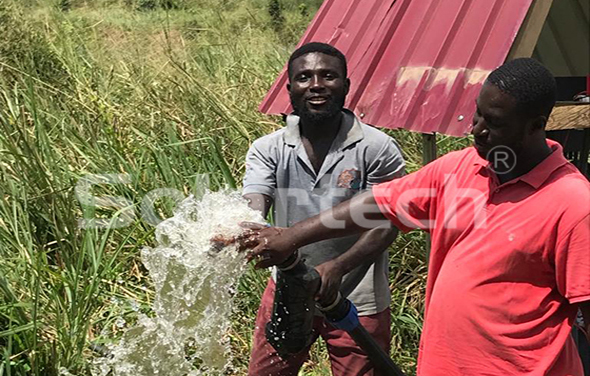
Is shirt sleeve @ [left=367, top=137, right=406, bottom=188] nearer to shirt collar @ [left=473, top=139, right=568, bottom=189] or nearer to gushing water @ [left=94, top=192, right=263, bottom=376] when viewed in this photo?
gushing water @ [left=94, top=192, right=263, bottom=376]

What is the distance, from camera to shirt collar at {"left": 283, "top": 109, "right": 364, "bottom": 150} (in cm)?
270

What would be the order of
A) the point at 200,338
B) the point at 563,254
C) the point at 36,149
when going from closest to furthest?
the point at 563,254 < the point at 200,338 < the point at 36,149

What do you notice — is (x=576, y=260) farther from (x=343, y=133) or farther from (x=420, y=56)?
(x=420, y=56)

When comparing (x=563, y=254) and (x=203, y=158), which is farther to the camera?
(x=203, y=158)

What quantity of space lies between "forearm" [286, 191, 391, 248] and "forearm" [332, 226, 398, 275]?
0.28 metres

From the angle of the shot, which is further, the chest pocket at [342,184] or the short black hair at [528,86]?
the chest pocket at [342,184]

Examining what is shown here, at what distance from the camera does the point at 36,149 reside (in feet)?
14.4

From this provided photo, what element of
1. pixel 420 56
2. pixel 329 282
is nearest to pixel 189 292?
pixel 329 282

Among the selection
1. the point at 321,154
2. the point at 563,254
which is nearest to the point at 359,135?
the point at 321,154

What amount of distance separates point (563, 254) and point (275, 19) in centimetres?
1069

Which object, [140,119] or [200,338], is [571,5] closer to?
[140,119]

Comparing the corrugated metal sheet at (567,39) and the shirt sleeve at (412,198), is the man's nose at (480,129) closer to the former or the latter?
the shirt sleeve at (412,198)

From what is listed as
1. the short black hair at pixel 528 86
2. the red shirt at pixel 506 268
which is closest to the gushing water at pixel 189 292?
the red shirt at pixel 506 268

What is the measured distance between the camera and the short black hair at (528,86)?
1803mm
